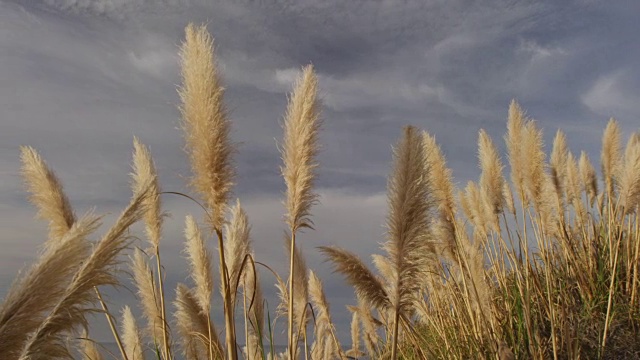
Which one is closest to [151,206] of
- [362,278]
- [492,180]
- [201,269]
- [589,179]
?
[201,269]

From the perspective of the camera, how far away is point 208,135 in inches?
118

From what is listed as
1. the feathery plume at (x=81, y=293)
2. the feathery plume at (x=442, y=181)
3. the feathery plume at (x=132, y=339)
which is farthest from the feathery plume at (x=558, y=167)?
the feathery plume at (x=81, y=293)

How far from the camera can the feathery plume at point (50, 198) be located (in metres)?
4.07

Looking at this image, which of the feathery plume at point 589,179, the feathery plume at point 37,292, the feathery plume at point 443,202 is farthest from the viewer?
the feathery plume at point 589,179

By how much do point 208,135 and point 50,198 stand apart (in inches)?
68.7

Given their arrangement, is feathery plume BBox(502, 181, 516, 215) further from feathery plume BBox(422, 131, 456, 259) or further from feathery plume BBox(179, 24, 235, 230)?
feathery plume BBox(179, 24, 235, 230)

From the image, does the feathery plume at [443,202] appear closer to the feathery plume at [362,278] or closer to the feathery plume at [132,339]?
the feathery plume at [362,278]

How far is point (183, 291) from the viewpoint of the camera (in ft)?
13.7

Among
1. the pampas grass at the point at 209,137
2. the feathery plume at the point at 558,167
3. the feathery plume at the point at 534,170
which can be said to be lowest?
the pampas grass at the point at 209,137

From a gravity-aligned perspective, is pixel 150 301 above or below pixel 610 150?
below

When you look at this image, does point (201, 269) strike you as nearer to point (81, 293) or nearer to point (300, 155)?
point (300, 155)

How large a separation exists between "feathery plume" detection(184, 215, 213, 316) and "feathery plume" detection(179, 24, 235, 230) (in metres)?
1.18

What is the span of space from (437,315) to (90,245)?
13.9 feet

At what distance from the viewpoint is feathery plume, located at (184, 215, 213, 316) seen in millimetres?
4039
